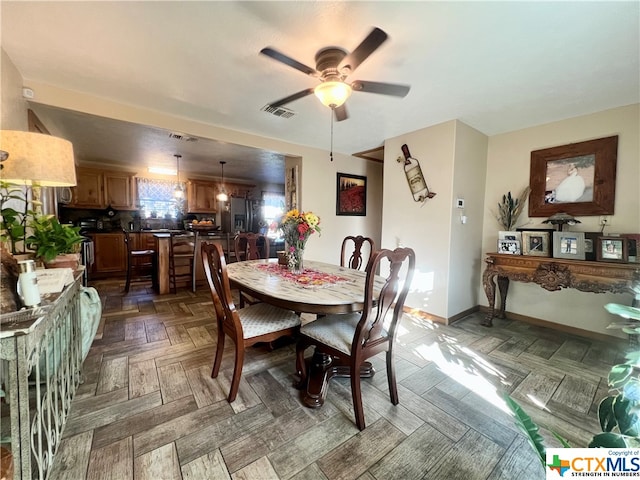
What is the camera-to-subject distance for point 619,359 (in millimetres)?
2225

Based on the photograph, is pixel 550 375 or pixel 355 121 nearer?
pixel 550 375

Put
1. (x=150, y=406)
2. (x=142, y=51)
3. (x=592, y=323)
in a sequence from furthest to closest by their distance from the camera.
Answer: (x=592, y=323), (x=142, y=51), (x=150, y=406)

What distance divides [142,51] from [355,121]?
2.05m

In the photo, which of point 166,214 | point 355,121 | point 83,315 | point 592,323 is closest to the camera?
point 83,315

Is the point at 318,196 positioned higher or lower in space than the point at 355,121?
lower

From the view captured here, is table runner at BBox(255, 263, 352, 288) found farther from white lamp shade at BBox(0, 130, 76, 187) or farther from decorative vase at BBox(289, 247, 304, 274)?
white lamp shade at BBox(0, 130, 76, 187)

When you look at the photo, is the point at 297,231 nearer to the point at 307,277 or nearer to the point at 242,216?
the point at 307,277

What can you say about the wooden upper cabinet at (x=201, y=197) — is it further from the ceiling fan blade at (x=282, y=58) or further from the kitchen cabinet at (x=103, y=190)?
the ceiling fan blade at (x=282, y=58)

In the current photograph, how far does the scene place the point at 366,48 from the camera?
54.2 inches

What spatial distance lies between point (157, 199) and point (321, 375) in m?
5.90

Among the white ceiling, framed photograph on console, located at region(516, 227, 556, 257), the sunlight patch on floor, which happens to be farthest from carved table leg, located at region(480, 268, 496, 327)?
the white ceiling

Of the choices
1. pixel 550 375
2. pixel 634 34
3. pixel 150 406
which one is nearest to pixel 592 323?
pixel 550 375

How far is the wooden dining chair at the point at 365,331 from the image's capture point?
1401mm

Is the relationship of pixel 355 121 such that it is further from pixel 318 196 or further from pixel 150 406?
pixel 150 406
